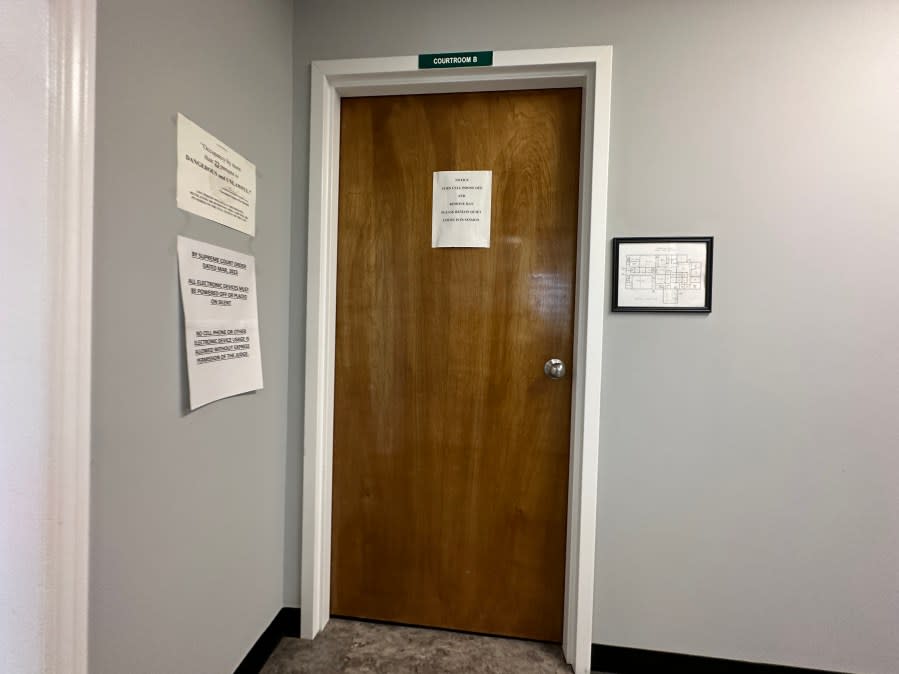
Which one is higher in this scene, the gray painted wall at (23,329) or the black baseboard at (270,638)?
the gray painted wall at (23,329)

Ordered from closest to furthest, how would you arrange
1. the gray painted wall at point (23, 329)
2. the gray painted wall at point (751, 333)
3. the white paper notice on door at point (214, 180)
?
the gray painted wall at point (23, 329)
the white paper notice on door at point (214, 180)
the gray painted wall at point (751, 333)

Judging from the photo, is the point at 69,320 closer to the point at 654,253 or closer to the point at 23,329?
the point at 23,329

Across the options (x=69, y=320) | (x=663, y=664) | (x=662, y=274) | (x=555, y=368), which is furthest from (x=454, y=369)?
(x=663, y=664)

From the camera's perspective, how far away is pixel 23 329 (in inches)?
27.9

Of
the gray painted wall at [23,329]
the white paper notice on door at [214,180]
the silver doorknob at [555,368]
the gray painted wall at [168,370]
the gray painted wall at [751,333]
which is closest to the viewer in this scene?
the gray painted wall at [23,329]

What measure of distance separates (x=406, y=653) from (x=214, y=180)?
164 centimetres

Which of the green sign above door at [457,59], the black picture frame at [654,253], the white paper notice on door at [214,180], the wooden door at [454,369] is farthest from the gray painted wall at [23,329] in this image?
the black picture frame at [654,253]

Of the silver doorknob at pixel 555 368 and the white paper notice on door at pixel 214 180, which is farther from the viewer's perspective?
the silver doorknob at pixel 555 368

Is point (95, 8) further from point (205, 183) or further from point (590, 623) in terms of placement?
point (590, 623)

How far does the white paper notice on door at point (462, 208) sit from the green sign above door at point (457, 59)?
33 cm

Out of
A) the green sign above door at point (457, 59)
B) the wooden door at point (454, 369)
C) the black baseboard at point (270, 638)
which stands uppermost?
the green sign above door at point (457, 59)

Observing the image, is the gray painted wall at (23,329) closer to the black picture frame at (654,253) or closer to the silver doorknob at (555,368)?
the silver doorknob at (555,368)

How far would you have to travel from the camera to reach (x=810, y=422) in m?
1.29

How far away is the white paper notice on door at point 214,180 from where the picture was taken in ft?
3.16
